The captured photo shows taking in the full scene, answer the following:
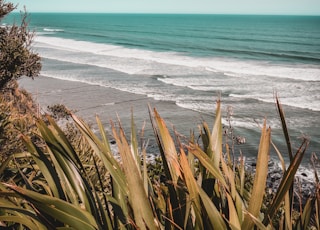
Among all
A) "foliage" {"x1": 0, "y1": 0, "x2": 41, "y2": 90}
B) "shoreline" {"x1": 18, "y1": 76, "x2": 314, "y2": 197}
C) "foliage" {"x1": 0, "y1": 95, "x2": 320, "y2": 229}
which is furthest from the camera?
"shoreline" {"x1": 18, "y1": 76, "x2": 314, "y2": 197}

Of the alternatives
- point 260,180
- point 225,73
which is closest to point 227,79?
point 225,73

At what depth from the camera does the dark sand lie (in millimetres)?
12367

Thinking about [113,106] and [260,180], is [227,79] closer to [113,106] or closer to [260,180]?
[113,106]

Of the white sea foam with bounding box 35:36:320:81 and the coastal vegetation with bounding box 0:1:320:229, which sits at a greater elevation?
the coastal vegetation with bounding box 0:1:320:229

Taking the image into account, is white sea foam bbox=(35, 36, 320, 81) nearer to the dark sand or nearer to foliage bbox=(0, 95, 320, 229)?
the dark sand

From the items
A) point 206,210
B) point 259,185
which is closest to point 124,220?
point 206,210

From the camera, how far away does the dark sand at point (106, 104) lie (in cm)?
1237

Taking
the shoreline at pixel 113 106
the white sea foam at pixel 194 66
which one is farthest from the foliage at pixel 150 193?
the white sea foam at pixel 194 66

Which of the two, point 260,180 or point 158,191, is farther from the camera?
point 158,191

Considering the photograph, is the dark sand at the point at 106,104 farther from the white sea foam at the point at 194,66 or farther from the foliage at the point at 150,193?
the foliage at the point at 150,193

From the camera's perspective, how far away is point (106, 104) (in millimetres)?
14414

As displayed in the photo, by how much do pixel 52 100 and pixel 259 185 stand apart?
14658 mm

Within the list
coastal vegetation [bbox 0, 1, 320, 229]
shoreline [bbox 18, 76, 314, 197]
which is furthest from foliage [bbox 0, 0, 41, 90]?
shoreline [bbox 18, 76, 314, 197]

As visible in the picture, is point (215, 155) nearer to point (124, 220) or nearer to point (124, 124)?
point (124, 220)
